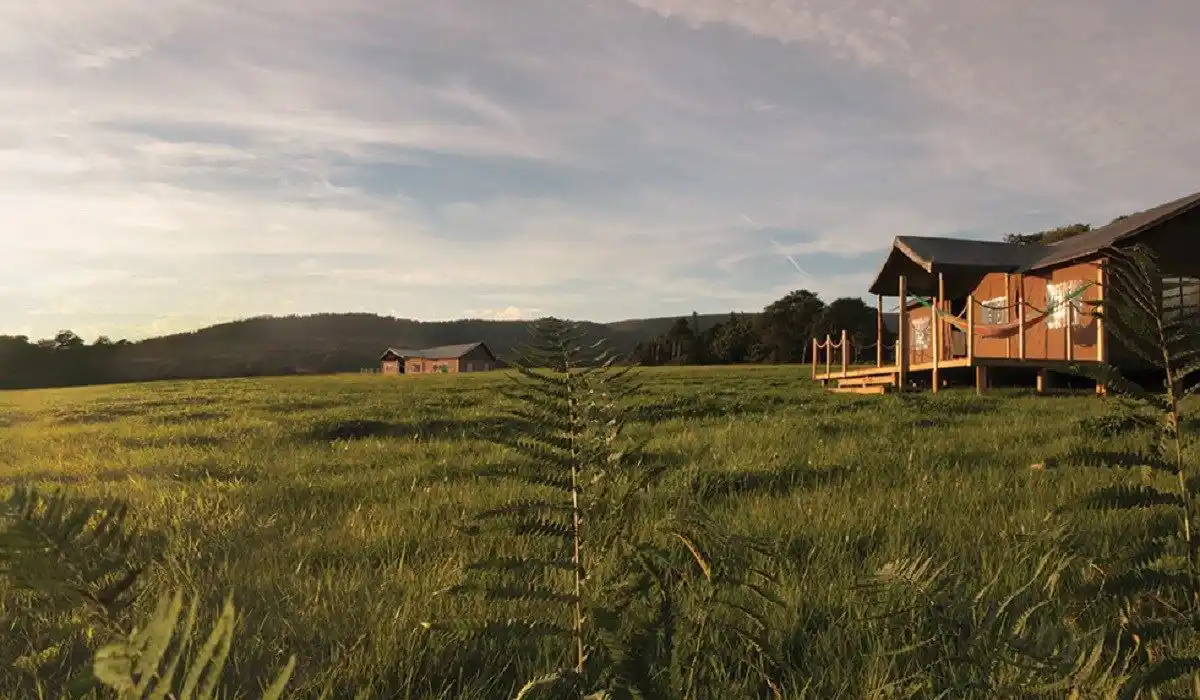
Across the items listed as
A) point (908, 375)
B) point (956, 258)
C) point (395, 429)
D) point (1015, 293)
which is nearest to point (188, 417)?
point (395, 429)

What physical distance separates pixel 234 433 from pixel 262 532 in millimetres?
7111

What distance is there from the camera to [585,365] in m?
1.65

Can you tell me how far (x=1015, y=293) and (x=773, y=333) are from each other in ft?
163

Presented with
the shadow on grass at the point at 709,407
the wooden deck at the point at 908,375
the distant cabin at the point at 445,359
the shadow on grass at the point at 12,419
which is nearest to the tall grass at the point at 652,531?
the shadow on grass at the point at 709,407

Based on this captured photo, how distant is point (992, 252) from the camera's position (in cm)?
2253

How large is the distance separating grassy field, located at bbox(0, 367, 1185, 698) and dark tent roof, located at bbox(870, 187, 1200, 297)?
32.7ft

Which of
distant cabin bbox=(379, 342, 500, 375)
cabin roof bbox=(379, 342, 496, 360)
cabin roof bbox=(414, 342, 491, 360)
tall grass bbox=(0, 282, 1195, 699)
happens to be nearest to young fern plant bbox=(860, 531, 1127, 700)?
tall grass bbox=(0, 282, 1195, 699)

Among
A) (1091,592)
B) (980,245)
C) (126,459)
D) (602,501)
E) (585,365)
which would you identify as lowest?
(126,459)

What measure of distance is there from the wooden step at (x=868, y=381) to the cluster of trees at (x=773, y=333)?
3899 centimetres

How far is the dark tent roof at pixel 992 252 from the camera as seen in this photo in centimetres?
1884

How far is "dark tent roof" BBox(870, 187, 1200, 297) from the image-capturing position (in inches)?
742

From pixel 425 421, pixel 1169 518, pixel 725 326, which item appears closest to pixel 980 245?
pixel 425 421

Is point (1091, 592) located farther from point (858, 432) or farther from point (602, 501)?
point (858, 432)

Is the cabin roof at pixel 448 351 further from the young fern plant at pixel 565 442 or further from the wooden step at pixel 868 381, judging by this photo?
the young fern plant at pixel 565 442
